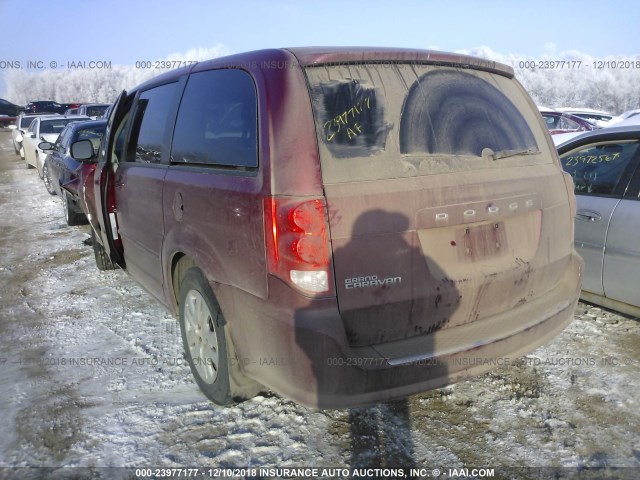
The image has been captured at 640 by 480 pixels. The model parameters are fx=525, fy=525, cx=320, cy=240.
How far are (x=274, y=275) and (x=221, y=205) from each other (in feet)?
1.66

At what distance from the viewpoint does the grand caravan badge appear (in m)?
2.24

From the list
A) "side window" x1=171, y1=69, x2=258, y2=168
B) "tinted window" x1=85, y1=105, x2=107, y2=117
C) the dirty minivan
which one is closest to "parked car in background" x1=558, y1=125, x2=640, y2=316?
the dirty minivan

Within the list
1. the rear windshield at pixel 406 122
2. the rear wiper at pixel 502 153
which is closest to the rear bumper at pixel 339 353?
the rear windshield at pixel 406 122

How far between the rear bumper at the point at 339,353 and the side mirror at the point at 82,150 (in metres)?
3.02

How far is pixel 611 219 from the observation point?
3785 mm

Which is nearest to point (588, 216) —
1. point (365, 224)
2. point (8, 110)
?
point (365, 224)

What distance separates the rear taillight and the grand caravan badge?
0.08m

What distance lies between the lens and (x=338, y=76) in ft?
7.92

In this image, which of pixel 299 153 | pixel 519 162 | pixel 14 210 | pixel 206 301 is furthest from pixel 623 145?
pixel 14 210

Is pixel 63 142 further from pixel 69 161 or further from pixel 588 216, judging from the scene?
pixel 588 216

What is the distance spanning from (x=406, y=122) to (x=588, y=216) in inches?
88.2

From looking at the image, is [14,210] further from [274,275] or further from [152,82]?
[274,275]

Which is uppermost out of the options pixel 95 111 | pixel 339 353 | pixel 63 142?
pixel 95 111

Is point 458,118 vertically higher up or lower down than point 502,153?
higher up
